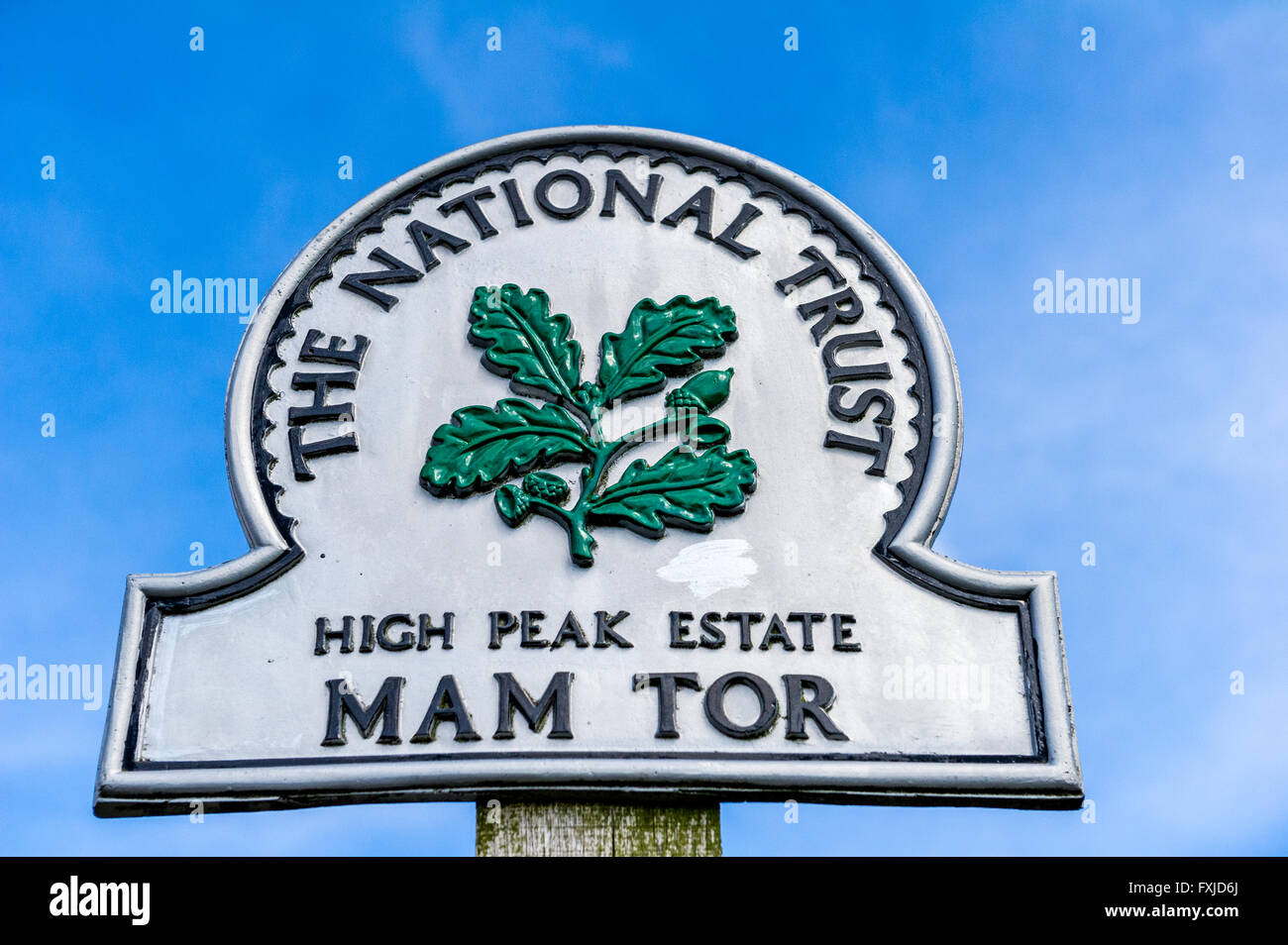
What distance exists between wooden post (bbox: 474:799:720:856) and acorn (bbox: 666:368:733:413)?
1582 millimetres

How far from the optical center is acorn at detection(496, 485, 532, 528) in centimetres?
560

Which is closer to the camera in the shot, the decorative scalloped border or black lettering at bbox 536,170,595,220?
the decorative scalloped border

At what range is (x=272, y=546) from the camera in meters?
5.55

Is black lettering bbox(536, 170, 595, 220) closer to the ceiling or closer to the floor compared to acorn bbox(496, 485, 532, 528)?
closer to the ceiling

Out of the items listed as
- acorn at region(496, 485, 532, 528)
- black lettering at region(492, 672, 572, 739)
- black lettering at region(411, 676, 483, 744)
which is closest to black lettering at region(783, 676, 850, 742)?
black lettering at region(492, 672, 572, 739)

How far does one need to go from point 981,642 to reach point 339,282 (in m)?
2.84

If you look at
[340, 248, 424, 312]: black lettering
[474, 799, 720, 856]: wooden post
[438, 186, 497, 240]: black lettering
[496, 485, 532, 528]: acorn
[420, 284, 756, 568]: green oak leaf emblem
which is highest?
[438, 186, 497, 240]: black lettering

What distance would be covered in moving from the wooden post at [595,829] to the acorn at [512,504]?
1.07 m

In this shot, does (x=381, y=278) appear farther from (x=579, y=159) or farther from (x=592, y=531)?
(x=592, y=531)

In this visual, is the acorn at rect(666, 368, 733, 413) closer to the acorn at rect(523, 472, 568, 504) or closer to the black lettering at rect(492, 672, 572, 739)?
the acorn at rect(523, 472, 568, 504)

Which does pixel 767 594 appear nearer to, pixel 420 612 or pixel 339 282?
pixel 420 612

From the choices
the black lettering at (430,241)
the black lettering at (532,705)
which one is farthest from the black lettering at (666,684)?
the black lettering at (430,241)

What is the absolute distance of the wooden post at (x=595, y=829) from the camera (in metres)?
4.91

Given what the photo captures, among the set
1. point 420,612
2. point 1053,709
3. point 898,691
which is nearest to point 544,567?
point 420,612
